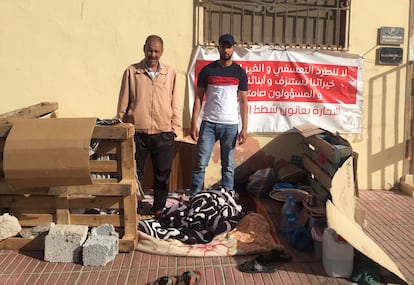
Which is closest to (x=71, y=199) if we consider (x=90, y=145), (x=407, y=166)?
(x=90, y=145)

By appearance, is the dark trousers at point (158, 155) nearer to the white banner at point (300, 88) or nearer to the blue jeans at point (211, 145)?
the blue jeans at point (211, 145)

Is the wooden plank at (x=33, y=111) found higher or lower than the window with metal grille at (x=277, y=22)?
lower

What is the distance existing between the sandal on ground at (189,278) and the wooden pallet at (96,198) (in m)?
0.73

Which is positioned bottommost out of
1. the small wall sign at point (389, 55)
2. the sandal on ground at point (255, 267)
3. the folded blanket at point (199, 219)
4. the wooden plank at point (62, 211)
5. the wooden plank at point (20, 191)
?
the sandal on ground at point (255, 267)

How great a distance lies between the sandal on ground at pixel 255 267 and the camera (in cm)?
336

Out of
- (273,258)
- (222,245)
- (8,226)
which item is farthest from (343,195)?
(8,226)

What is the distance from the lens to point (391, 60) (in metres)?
5.59

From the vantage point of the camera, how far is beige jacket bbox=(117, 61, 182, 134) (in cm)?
412

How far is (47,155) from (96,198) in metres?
0.61

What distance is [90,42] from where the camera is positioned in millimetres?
5211

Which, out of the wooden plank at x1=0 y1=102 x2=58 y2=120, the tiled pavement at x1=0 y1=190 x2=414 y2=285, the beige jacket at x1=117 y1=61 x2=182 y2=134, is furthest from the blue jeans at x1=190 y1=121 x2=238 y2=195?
the wooden plank at x1=0 y1=102 x2=58 y2=120

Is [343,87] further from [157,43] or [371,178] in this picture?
[157,43]

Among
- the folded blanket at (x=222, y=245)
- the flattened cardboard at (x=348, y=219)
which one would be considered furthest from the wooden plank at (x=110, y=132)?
the flattened cardboard at (x=348, y=219)

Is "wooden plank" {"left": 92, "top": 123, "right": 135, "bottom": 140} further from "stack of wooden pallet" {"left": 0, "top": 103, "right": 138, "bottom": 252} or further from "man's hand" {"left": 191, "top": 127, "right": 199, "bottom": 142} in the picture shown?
"man's hand" {"left": 191, "top": 127, "right": 199, "bottom": 142}
